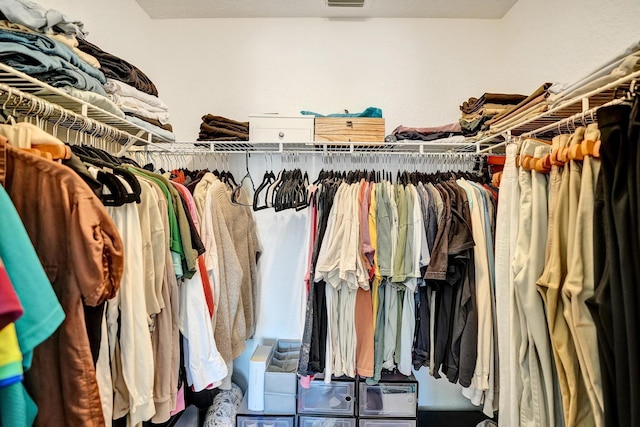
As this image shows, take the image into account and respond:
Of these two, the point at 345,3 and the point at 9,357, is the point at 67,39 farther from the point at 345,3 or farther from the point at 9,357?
the point at 345,3

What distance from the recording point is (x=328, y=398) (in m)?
1.74

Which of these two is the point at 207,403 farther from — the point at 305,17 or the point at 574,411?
the point at 305,17

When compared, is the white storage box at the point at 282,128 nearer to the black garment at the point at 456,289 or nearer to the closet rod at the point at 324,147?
the closet rod at the point at 324,147

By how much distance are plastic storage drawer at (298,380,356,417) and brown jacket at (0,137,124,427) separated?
3.96 ft

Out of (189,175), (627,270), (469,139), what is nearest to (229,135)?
(189,175)

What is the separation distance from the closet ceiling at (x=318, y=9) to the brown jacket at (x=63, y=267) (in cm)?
176

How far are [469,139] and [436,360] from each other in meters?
1.15

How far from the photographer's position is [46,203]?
2.37 feet

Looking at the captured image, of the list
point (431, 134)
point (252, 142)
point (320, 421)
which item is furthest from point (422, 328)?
point (252, 142)

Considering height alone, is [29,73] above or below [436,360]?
above

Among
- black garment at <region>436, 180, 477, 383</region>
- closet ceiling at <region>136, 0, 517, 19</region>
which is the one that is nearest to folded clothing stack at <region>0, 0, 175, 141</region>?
closet ceiling at <region>136, 0, 517, 19</region>

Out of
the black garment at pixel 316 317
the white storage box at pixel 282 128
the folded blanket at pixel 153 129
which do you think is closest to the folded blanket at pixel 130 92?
the folded blanket at pixel 153 129

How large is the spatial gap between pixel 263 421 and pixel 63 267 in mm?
1430

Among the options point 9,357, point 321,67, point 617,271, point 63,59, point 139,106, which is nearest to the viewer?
point 9,357
